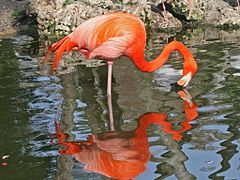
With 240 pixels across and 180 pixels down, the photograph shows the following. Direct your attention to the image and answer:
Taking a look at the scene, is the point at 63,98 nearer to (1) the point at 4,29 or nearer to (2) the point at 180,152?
(2) the point at 180,152

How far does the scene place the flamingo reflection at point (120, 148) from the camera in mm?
3549

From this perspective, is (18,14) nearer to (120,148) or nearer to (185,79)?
(185,79)

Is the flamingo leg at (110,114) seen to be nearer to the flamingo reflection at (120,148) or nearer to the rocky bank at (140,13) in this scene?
the flamingo reflection at (120,148)

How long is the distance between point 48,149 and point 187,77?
72.9 inches

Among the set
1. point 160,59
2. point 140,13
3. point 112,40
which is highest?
point 140,13

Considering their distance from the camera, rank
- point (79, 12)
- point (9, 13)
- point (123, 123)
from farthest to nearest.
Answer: point (9, 13)
point (79, 12)
point (123, 123)

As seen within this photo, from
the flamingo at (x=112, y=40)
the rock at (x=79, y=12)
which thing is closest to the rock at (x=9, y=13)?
the rock at (x=79, y=12)

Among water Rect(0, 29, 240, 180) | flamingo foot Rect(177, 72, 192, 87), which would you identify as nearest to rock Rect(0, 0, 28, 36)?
water Rect(0, 29, 240, 180)

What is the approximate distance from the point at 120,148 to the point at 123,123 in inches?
25.6

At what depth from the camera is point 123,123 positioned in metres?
4.56

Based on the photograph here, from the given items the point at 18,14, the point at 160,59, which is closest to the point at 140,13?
the point at 18,14

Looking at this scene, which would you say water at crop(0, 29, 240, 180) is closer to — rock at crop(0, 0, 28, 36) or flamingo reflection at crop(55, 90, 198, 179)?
flamingo reflection at crop(55, 90, 198, 179)

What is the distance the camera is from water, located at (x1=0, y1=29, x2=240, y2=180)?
361 cm

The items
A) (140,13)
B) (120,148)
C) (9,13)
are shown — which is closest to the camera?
(120,148)
